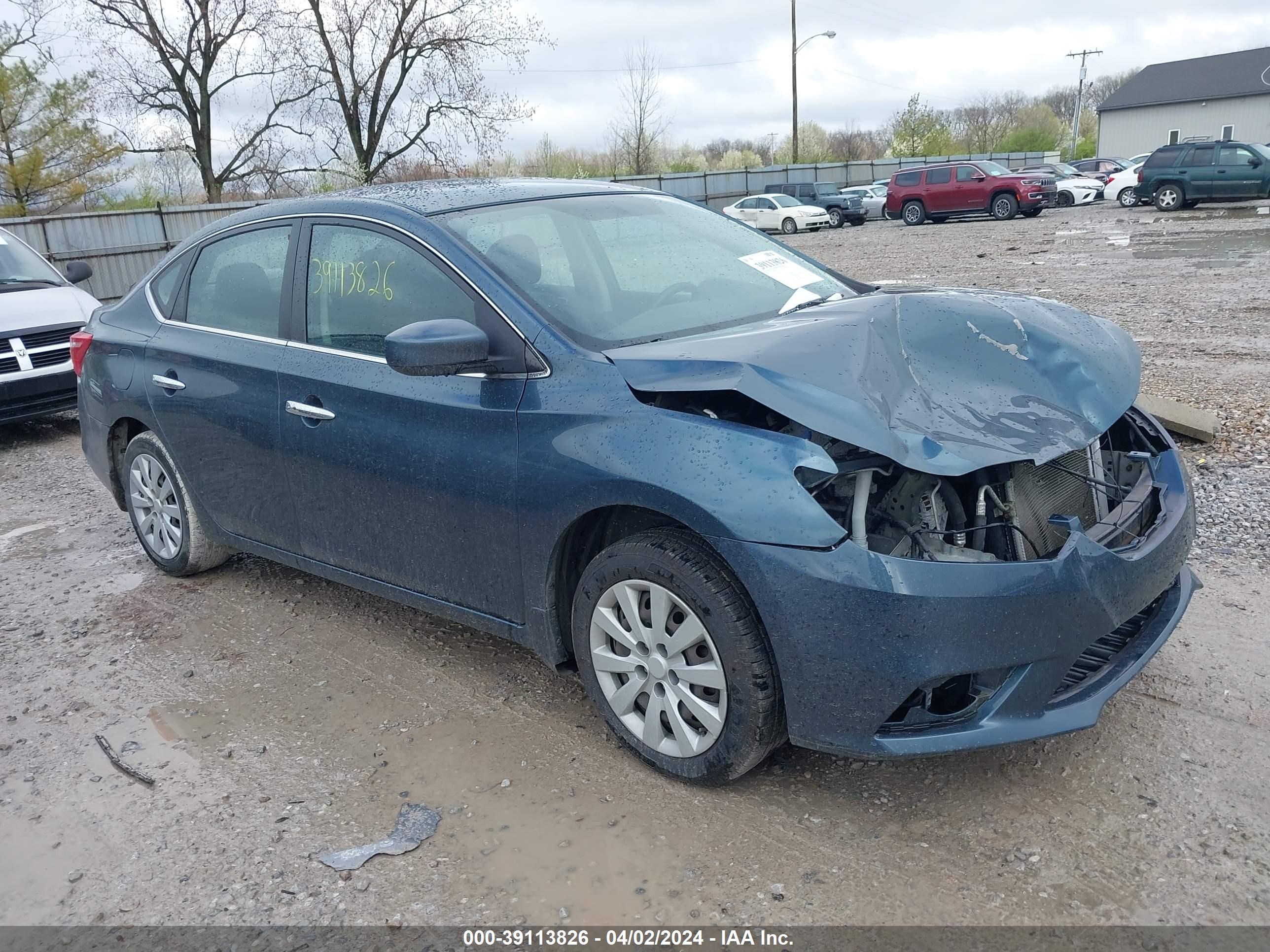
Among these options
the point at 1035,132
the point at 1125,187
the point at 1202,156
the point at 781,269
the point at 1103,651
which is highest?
the point at 1035,132

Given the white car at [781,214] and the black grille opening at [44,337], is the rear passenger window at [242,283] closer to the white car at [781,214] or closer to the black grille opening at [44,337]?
the black grille opening at [44,337]

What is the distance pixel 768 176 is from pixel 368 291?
136 ft

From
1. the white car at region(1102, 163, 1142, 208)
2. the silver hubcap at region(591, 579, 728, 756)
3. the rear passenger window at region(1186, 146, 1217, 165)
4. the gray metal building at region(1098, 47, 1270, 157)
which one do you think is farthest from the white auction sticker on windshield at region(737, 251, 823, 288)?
the gray metal building at region(1098, 47, 1270, 157)

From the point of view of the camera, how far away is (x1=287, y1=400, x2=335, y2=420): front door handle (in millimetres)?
3678

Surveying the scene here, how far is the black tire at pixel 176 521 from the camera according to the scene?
15.2 feet

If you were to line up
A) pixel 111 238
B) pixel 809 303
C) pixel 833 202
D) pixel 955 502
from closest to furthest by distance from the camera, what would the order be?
pixel 955 502 → pixel 809 303 → pixel 111 238 → pixel 833 202

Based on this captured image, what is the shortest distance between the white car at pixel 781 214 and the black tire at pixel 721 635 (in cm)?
3014

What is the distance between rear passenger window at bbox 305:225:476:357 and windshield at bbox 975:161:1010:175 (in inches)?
1156

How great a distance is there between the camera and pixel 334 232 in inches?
149

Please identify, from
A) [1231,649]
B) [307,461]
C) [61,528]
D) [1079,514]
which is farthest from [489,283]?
[61,528]

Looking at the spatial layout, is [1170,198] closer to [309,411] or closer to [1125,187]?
[1125,187]

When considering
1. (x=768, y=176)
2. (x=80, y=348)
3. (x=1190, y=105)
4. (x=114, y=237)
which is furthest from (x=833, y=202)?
(x=1190, y=105)

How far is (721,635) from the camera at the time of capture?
8.87 feet

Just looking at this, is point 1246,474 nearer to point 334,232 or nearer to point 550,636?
point 550,636
